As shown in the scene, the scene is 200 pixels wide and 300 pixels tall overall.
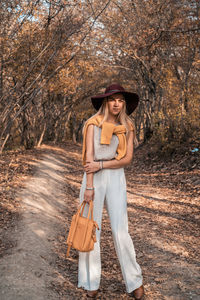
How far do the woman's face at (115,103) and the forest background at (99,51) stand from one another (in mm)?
5363

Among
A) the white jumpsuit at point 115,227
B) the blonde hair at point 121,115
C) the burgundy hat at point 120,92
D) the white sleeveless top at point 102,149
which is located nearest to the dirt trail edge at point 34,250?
the white jumpsuit at point 115,227

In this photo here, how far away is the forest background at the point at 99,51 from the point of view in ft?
29.6

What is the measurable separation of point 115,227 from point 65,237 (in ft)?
7.86

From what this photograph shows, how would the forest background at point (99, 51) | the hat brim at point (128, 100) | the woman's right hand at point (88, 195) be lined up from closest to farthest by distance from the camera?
the woman's right hand at point (88, 195) → the hat brim at point (128, 100) → the forest background at point (99, 51)

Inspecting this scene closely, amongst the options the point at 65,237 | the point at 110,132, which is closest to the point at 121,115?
the point at 110,132

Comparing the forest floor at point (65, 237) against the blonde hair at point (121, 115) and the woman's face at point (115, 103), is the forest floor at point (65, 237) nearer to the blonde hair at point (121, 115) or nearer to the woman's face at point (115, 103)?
the blonde hair at point (121, 115)

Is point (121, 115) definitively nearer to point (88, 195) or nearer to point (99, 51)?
point (88, 195)

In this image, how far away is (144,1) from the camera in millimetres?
13352

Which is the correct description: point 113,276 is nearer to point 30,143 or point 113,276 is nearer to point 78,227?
point 78,227

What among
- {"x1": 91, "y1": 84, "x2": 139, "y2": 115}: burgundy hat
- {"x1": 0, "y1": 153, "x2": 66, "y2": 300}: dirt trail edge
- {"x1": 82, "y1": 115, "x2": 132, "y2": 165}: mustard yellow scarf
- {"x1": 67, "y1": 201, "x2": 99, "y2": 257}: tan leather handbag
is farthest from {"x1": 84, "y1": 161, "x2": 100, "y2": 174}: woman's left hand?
{"x1": 0, "y1": 153, "x2": 66, "y2": 300}: dirt trail edge

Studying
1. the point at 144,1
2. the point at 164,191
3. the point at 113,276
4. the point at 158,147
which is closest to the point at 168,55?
the point at 144,1

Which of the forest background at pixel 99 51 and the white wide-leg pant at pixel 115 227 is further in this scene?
the forest background at pixel 99 51

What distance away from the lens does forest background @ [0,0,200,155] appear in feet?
29.6

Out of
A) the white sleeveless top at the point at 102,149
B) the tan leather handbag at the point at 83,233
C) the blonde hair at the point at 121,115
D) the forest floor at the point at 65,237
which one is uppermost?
the blonde hair at the point at 121,115
